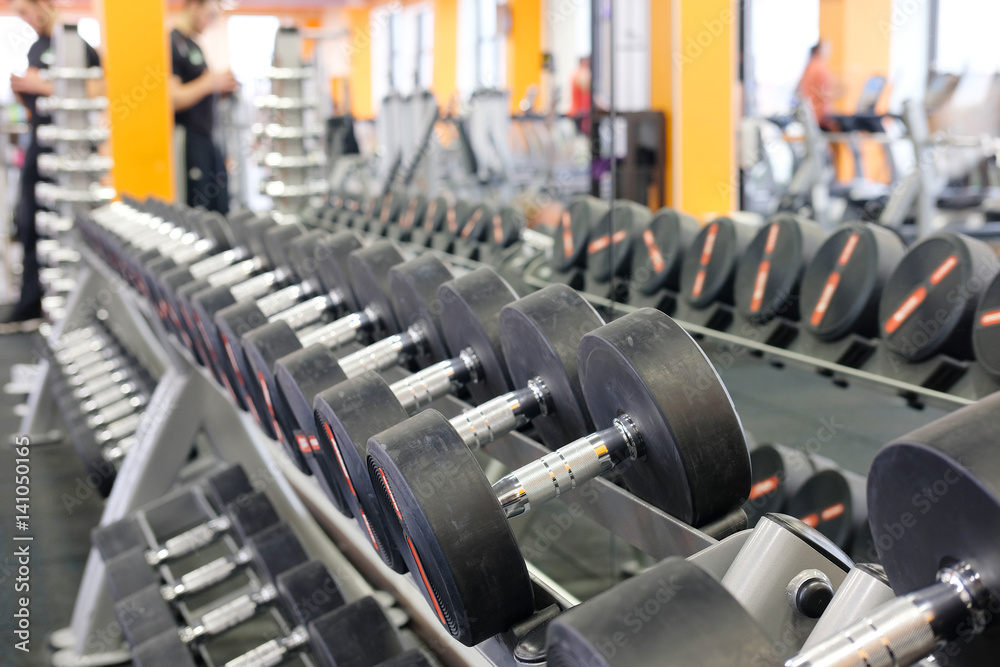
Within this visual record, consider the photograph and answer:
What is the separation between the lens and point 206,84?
4391 millimetres

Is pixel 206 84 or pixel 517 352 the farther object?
pixel 206 84

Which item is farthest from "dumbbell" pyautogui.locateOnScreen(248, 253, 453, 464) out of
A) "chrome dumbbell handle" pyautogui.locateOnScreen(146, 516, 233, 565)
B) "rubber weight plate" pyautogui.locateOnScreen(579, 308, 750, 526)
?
"chrome dumbbell handle" pyautogui.locateOnScreen(146, 516, 233, 565)

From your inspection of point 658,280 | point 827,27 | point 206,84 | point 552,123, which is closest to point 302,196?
point 206,84

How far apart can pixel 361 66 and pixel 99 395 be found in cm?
1682

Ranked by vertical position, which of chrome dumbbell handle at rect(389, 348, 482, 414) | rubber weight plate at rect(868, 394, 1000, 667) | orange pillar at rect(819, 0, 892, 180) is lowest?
Answer: chrome dumbbell handle at rect(389, 348, 482, 414)

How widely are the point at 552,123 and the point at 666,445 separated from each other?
7.30 meters

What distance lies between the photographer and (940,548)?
22.2 inches

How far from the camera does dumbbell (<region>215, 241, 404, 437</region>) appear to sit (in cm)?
143

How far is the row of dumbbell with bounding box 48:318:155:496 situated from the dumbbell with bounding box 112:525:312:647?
0.75 m

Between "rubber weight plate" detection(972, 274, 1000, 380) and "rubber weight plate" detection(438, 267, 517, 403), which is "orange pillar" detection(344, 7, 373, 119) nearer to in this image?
"rubber weight plate" detection(972, 274, 1000, 380)

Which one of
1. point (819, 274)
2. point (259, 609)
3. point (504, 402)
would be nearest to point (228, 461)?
point (259, 609)

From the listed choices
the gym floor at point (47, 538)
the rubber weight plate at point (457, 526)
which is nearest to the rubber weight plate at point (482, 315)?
the rubber weight plate at point (457, 526)

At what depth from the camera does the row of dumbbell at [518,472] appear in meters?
0.75

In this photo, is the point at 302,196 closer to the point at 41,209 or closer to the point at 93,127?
the point at 93,127
